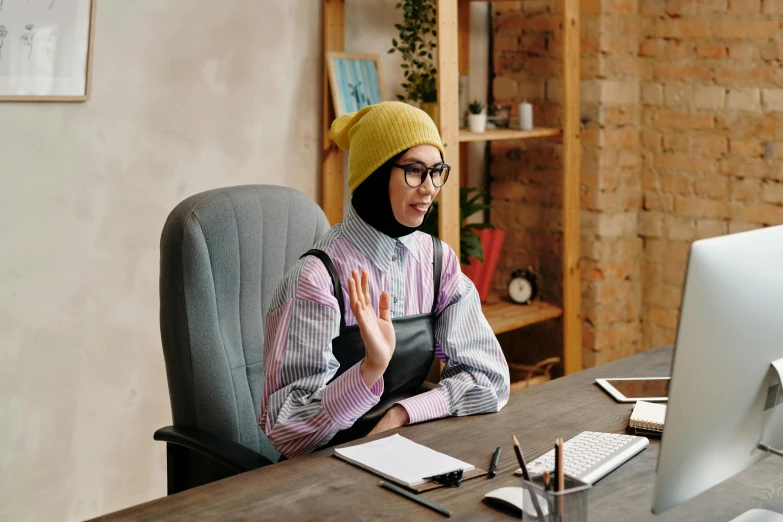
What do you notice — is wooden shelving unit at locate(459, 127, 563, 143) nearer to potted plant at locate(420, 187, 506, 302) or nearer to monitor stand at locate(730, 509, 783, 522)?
potted plant at locate(420, 187, 506, 302)

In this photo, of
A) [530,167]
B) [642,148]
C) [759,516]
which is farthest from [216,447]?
[642,148]

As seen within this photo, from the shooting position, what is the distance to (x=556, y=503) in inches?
44.9

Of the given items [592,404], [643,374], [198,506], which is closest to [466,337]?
[592,404]

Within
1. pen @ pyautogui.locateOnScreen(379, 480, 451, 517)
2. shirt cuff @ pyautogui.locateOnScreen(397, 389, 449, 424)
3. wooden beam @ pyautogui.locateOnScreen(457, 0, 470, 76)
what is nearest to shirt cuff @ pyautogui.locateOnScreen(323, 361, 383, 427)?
shirt cuff @ pyautogui.locateOnScreen(397, 389, 449, 424)

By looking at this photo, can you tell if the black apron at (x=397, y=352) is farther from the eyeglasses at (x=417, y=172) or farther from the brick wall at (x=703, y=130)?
the brick wall at (x=703, y=130)

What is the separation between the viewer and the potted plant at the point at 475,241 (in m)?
3.19

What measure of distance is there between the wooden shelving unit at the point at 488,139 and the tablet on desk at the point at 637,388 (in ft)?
3.87

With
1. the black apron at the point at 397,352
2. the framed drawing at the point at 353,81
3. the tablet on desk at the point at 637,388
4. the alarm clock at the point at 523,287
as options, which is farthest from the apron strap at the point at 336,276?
the alarm clock at the point at 523,287

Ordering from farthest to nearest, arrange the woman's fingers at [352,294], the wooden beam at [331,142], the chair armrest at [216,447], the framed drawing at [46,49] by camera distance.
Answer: the wooden beam at [331,142] < the framed drawing at [46,49] < the chair armrest at [216,447] < the woman's fingers at [352,294]

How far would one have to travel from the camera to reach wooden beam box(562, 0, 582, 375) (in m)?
3.31

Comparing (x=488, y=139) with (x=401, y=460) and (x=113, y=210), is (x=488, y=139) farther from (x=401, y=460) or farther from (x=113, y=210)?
(x=401, y=460)

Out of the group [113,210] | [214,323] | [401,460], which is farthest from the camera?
[113,210]

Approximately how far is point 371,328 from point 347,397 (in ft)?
0.45

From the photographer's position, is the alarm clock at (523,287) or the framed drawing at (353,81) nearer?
the framed drawing at (353,81)
